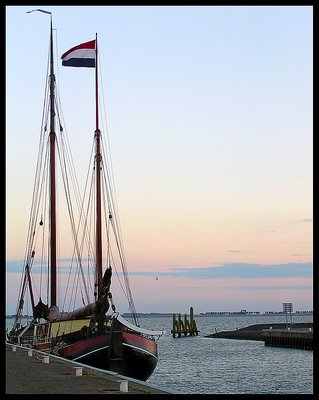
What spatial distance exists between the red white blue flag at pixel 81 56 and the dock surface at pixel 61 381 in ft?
75.3

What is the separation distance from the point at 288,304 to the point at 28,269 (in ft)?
160

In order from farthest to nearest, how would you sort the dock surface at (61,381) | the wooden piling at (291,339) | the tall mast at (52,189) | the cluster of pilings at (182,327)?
the cluster of pilings at (182,327)
the wooden piling at (291,339)
the tall mast at (52,189)
the dock surface at (61,381)

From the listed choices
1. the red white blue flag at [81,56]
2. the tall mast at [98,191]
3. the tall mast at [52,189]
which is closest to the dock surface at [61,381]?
the tall mast at [98,191]

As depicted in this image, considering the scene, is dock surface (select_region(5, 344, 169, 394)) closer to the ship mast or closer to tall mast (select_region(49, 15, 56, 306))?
the ship mast

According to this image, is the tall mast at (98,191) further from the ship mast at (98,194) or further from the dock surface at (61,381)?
the dock surface at (61,381)

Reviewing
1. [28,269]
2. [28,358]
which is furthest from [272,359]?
[28,358]

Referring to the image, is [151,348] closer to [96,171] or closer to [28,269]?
[96,171]

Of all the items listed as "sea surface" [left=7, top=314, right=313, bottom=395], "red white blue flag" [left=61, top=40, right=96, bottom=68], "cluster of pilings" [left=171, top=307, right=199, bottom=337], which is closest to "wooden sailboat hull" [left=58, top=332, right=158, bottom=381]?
"sea surface" [left=7, top=314, right=313, bottom=395]

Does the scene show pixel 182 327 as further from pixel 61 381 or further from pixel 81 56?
pixel 61 381

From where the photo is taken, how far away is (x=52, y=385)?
19.8 m

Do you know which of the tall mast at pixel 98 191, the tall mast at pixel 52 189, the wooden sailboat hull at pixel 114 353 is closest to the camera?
the wooden sailboat hull at pixel 114 353

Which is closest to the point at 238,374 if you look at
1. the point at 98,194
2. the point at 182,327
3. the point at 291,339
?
the point at 98,194

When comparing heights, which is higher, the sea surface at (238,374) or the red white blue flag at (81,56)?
the red white blue flag at (81,56)

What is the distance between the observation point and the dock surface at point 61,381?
734 inches
